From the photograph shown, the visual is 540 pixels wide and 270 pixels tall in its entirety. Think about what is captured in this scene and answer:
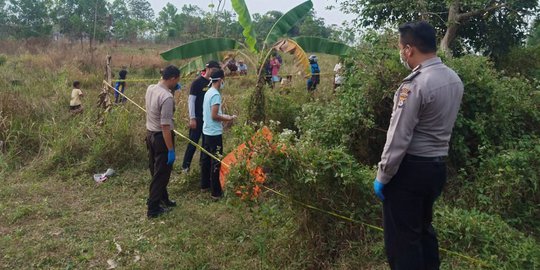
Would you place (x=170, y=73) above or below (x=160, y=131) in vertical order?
above

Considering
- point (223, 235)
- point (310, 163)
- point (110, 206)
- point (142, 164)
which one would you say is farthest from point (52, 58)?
point (310, 163)

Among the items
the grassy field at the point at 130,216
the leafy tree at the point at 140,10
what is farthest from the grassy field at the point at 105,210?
the leafy tree at the point at 140,10

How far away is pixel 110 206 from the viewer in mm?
5230

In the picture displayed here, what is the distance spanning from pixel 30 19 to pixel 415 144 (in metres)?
32.4

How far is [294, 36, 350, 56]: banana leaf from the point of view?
24.1ft

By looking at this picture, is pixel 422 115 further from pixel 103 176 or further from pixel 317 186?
pixel 103 176

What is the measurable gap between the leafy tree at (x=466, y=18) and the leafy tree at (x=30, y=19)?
2465cm

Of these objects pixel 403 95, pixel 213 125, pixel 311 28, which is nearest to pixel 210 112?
pixel 213 125

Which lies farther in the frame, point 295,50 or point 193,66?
point 193,66

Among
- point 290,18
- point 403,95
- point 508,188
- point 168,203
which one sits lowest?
point 168,203

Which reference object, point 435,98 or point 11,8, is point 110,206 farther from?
point 11,8

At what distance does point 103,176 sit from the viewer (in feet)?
20.1

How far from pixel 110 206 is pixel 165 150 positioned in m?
1.19

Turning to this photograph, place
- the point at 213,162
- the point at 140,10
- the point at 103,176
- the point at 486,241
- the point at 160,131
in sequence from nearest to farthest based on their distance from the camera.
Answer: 1. the point at 486,241
2. the point at 160,131
3. the point at 213,162
4. the point at 103,176
5. the point at 140,10
